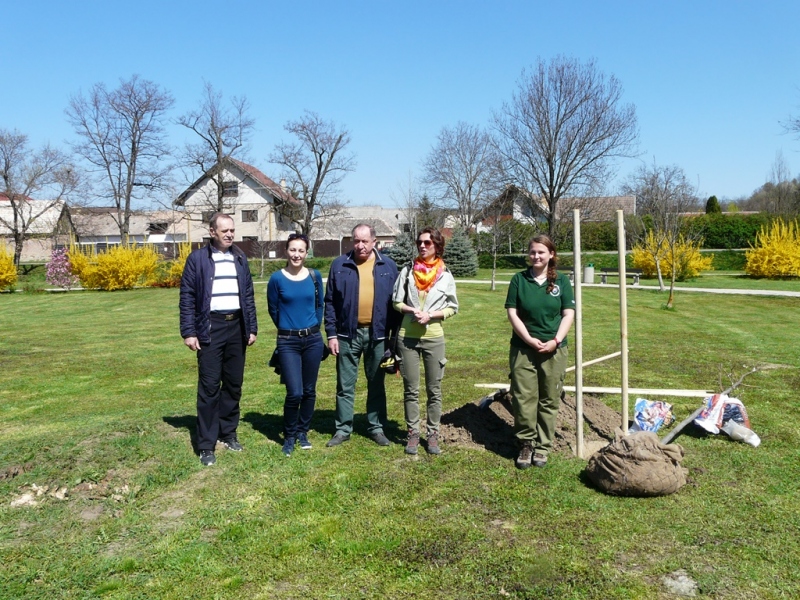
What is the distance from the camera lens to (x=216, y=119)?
146 ft

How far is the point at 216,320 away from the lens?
5410 mm

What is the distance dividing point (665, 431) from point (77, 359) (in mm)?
10368

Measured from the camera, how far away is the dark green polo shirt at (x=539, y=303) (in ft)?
17.0

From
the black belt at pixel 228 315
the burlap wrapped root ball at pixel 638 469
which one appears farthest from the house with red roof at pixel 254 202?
the burlap wrapped root ball at pixel 638 469

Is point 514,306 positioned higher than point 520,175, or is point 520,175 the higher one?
point 520,175

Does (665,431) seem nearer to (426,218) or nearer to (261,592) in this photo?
(261,592)

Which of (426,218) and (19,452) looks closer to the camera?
(19,452)

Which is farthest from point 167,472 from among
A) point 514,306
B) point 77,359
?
point 77,359

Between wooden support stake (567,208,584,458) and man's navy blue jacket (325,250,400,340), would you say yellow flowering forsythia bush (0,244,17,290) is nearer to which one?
man's navy blue jacket (325,250,400,340)

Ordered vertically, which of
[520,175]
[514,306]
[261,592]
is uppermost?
[520,175]

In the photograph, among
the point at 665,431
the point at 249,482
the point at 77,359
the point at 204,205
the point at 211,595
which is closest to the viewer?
the point at 211,595

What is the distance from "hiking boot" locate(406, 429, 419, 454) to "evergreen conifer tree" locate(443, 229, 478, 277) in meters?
32.4

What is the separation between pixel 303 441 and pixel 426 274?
72.4 inches

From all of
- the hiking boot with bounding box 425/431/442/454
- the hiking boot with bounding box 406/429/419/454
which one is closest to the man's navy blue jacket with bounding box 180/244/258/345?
the hiking boot with bounding box 406/429/419/454
